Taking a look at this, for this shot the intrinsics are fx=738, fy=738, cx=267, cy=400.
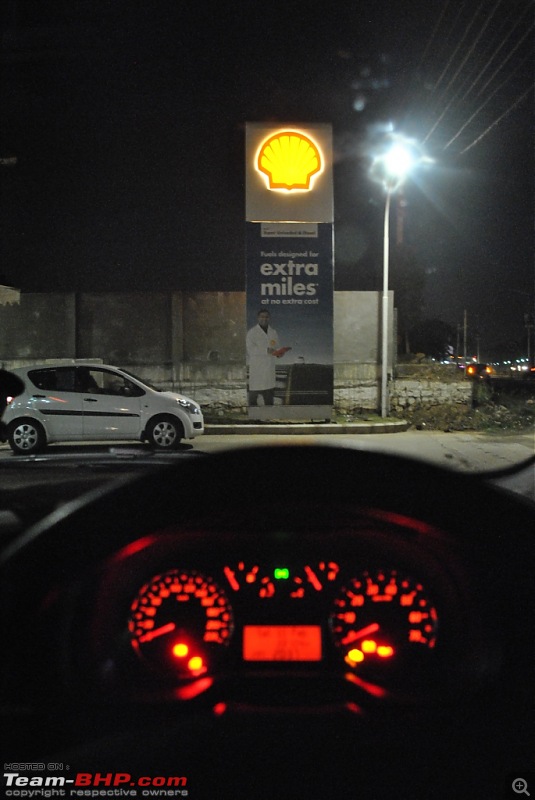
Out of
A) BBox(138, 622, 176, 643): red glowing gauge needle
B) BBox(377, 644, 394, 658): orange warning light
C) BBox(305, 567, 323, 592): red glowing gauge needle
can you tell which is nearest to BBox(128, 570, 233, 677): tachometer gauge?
BBox(138, 622, 176, 643): red glowing gauge needle

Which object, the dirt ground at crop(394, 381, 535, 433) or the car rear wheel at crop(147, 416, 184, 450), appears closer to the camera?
the car rear wheel at crop(147, 416, 184, 450)

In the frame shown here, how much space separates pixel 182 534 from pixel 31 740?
0.67 metres

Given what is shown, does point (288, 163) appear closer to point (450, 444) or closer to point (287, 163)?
point (287, 163)

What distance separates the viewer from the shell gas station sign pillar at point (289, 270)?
18.6 meters

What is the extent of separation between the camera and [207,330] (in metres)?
22.1

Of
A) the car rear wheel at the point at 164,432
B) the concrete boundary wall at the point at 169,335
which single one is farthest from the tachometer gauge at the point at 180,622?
the concrete boundary wall at the point at 169,335

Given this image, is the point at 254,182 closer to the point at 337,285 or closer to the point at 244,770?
the point at 337,285

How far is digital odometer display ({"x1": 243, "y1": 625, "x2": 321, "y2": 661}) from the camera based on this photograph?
2070mm

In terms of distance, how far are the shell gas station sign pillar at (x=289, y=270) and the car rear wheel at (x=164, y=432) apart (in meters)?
5.25

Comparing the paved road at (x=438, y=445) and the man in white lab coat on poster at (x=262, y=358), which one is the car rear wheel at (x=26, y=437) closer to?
the paved road at (x=438, y=445)

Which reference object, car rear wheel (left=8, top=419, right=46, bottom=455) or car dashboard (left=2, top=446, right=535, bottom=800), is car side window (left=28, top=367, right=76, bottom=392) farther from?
car dashboard (left=2, top=446, right=535, bottom=800)

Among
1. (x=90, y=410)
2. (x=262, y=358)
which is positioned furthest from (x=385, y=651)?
(x=262, y=358)

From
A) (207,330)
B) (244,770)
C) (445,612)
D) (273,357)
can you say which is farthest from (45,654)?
(207,330)

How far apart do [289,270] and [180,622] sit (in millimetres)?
17122
